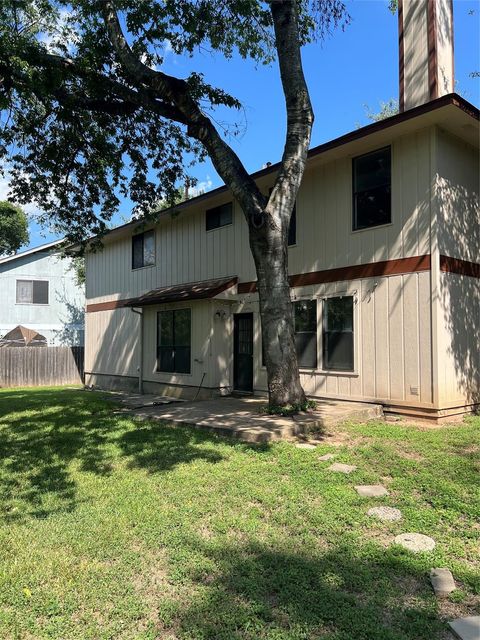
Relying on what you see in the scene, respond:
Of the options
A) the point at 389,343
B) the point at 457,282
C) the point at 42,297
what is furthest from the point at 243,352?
the point at 42,297

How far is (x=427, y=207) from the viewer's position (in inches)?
344

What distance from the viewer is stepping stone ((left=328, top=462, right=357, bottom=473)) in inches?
216

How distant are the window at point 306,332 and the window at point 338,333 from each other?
0.27 m

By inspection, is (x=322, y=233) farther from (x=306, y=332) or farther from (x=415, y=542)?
(x=415, y=542)

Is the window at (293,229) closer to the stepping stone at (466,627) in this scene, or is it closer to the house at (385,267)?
the house at (385,267)

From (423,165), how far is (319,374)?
442 cm

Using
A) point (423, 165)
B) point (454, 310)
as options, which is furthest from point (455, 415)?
point (423, 165)

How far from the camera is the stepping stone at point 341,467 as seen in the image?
5.48 metres

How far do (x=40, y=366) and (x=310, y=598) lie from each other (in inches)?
767

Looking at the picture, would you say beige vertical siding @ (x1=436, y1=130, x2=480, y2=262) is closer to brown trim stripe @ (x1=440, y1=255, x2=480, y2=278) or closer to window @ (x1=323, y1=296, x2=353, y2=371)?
brown trim stripe @ (x1=440, y1=255, x2=480, y2=278)

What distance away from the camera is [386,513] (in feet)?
14.1

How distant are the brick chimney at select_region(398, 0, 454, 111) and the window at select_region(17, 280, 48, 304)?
20827 millimetres

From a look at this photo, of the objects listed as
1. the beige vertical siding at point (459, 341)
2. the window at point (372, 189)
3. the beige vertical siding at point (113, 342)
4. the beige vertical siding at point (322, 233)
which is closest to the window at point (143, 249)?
the beige vertical siding at point (322, 233)

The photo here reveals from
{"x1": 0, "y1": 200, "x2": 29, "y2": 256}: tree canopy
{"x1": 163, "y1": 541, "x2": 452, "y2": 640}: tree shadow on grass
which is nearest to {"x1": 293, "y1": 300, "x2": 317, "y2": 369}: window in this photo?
{"x1": 163, "y1": 541, "x2": 452, "y2": 640}: tree shadow on grass
